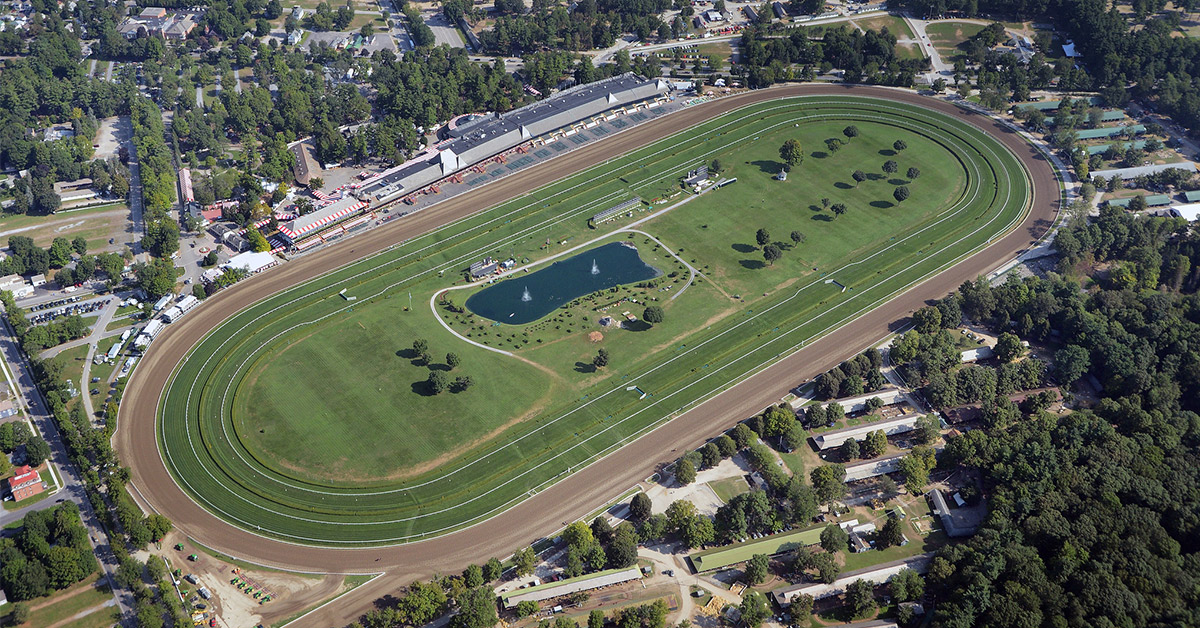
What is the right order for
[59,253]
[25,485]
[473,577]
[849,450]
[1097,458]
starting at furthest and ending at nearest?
[59,253] → [849,450] → [25,485] → [1097,458] → [473,577]

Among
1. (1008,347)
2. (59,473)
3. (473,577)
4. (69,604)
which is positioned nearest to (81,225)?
(59,473)

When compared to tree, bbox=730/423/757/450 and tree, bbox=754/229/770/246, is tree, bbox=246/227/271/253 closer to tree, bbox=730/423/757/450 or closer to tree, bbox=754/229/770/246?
tree, bbox=754/229/770/246

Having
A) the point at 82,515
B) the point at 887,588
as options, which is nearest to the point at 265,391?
the point at 82,515

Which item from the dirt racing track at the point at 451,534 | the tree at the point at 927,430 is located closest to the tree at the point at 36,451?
the dirt racing track at the point at 451,534

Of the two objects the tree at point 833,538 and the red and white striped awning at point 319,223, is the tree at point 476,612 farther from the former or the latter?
the red and white striped awning at point 319,223

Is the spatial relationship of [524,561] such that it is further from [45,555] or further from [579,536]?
[45,555]

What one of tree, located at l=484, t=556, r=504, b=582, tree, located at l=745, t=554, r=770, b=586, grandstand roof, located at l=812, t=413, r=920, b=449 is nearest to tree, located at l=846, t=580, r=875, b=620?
tree, located at l=745, t=554, r=770, b=586
